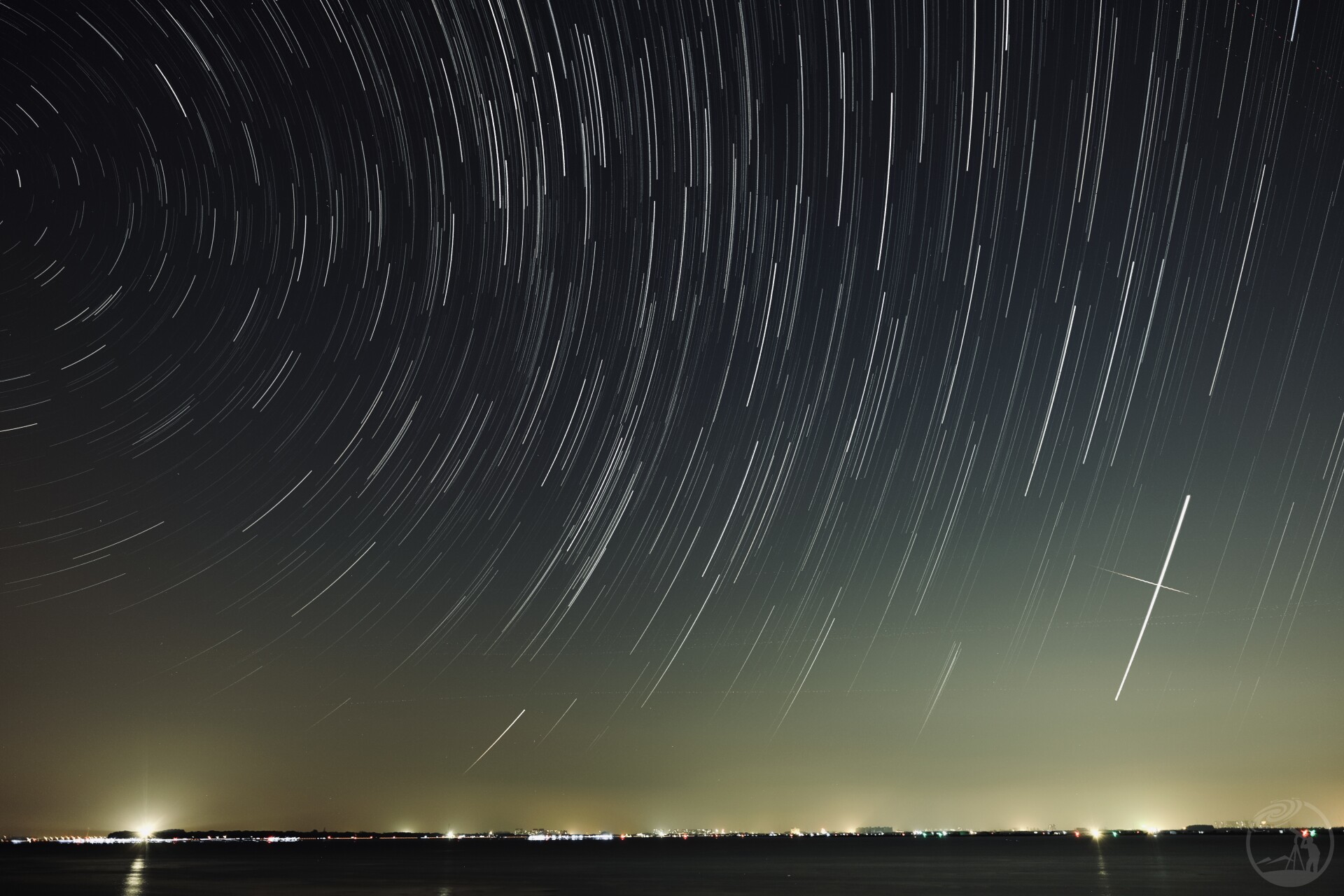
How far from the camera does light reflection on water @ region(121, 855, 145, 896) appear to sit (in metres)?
51.2

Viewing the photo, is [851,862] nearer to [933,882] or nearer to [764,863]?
[764,863]

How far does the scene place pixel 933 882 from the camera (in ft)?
176

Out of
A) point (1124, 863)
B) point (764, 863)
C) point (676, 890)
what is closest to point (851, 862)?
point (764, 863)

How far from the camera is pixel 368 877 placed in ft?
210

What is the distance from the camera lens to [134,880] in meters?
64.3

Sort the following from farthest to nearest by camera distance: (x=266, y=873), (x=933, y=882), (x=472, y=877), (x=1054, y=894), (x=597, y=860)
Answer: (x=597, y=860) → (x=266, y=873) → (x=472, y=877) → (x=933, y=882) → (x=1054, y=894)

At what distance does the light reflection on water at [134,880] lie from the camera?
5116 centimetres

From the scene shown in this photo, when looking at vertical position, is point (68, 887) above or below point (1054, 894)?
above

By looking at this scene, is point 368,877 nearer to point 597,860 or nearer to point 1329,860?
point 597,860

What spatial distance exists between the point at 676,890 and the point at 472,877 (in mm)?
18976

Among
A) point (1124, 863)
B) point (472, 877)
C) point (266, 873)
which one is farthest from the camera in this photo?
point (1124, 863)

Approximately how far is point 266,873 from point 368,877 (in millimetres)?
11898

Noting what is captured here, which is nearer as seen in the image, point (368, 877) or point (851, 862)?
point (368, 877)

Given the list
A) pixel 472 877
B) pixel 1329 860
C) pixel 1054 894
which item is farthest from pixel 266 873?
pixel 1329 860
